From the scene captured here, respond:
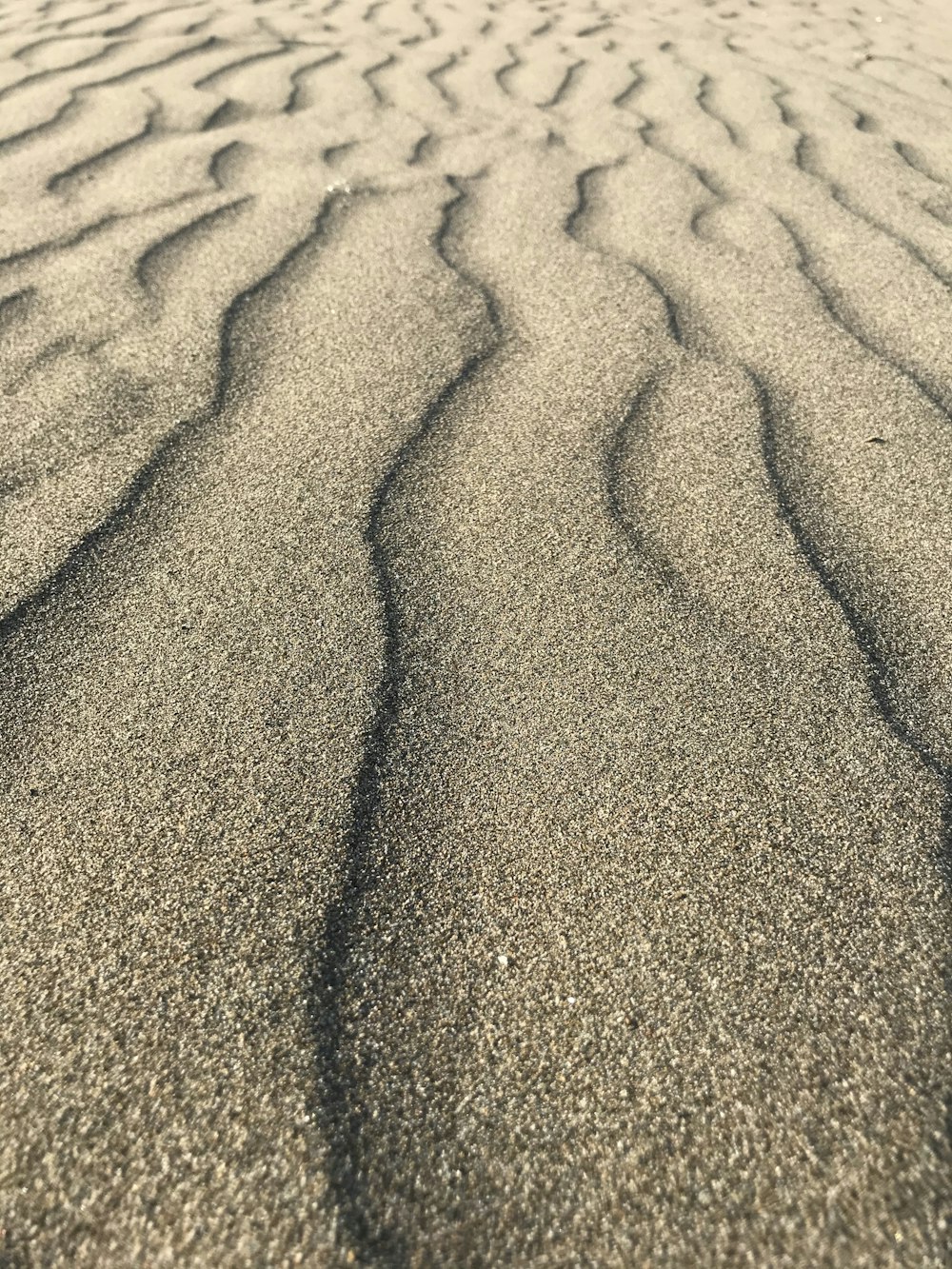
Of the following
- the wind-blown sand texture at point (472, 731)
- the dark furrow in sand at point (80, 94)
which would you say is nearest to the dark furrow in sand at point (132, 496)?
the wind-blown sand texture at point (472, 731)

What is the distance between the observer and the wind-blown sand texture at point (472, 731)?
71cm

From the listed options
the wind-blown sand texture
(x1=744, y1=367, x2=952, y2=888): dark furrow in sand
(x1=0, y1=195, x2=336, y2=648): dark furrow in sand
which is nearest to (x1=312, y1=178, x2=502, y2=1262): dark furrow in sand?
the wind-blown sand texture

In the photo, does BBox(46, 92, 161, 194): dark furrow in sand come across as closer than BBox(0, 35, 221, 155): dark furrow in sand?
Yes

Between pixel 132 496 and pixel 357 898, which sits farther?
pixel 132 496

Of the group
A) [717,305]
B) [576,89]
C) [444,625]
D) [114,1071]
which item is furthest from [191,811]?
[576,89]

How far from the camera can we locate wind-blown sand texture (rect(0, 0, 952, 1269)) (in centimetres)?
71

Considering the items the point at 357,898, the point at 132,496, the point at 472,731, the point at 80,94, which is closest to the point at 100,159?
the point at 80,94

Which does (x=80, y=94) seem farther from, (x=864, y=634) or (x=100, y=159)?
(x=864, y=634)

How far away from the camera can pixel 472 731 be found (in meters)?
1.05

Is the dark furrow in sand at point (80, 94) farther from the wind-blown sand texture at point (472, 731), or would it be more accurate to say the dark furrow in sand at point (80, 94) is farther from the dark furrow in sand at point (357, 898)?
the dark furrow in sand at point (357, 898)

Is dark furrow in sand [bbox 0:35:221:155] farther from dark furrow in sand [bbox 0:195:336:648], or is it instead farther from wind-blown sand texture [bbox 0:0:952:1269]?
dark furrow in sand [bbox 0:195:336:648]

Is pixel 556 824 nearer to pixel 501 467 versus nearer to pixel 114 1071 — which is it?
pixel 114 1071

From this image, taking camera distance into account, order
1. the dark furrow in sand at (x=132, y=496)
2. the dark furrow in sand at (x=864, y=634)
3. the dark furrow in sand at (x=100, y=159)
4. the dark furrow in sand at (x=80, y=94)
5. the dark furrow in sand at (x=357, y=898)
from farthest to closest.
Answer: the dark furrow in sand at (x=80, y=94) → the dark furrow in sand at (x=100, y=159) → the dark furrow in sand at (x=132, y=496) → the dark furrow in sand at (x=864, y=634) → the dark furrow in sand at (x=357, y=898)

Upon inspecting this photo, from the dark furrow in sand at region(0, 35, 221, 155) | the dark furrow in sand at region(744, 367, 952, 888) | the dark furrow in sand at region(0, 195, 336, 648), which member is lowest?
the dark furrow in sand at region(744, 367, 952, 888)
